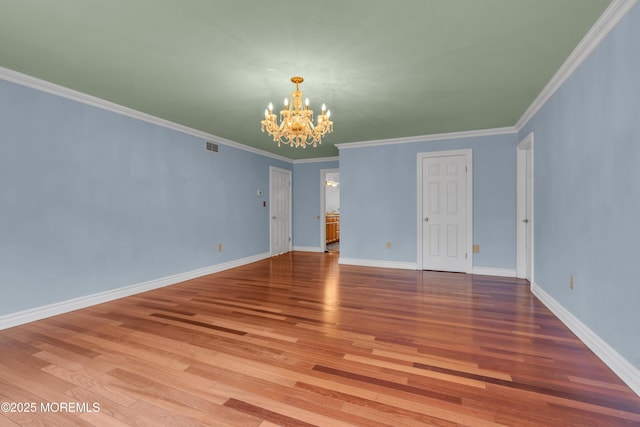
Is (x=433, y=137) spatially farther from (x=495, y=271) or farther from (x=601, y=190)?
(x=601, y=190)

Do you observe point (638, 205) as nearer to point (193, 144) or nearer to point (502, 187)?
point (502, 187)

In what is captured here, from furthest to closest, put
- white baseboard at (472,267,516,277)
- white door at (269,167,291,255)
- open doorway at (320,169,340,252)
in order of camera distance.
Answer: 1. open doorway at (320,169,340,252)
2. white door at (269,167,291,255)
3. white baseboard at (472,267,516,277)

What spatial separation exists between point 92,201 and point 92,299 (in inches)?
44.9

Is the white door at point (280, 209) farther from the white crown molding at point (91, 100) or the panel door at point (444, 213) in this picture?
the panel door at point (444, 213)

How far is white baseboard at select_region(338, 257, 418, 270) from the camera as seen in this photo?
5.46m

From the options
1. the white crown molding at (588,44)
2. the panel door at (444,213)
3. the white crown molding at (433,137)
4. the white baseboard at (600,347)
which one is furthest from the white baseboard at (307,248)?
the white crown molding at (588,44)

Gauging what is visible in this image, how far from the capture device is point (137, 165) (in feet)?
13.3

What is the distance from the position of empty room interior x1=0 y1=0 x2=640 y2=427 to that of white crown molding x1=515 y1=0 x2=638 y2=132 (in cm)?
2

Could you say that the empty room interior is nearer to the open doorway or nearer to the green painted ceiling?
the green painted ceiling

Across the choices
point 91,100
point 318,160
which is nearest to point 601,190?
point 91,100

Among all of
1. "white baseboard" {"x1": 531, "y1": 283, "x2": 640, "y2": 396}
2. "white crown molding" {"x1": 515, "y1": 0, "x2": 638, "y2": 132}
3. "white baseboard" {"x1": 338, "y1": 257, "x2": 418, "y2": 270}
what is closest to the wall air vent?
"white baseboard" {"x1": 338, "y1": 257, "x2": 418, "y2": 270}

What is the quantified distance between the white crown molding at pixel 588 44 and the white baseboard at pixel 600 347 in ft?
7.17

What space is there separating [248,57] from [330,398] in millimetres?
2616

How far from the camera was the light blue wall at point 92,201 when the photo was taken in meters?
2.91
